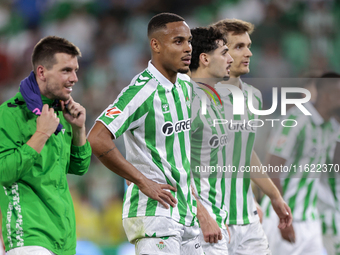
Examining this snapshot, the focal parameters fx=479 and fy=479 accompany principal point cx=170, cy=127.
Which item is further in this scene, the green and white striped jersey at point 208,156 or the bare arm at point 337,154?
the bare arm at point 337,154

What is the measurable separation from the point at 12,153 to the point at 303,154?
2959 millimetres

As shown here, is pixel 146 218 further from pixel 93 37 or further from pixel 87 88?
pixel 93 37

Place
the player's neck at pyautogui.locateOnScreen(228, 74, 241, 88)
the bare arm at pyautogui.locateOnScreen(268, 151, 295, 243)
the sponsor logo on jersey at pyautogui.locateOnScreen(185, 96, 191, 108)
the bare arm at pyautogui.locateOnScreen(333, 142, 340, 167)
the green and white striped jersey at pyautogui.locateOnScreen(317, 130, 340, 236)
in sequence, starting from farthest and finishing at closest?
the green and white striped jersey at pyautogui.locateOnScreen(317, 130, 340, 236)
the bare arm at pyautogui.locateOnScreen(333, 142, 340, 167)
the bare arm at pyautogui.locateOnScreen(268, 151, 295, 243)
the player's neck at pyautogui.locateOnScreen(228, 74, 241, 88)
the sponsor logo on jersey at pyautogui.locateOnScreen(185, 96, 191, 108)

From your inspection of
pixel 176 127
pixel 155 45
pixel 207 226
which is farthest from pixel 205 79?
pixel 207 226

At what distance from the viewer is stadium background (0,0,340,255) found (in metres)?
7.93

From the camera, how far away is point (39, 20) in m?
8.24

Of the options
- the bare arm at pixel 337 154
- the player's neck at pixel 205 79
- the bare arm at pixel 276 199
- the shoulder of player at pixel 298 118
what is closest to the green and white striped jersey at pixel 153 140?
the player's neck at pixel 205 79

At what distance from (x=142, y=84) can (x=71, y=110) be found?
0.49 meters

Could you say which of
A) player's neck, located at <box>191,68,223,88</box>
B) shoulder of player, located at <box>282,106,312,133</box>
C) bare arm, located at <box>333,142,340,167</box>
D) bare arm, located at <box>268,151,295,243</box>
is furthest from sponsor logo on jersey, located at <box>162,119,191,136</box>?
bare arm, located at <box>333,142,340,167</box>

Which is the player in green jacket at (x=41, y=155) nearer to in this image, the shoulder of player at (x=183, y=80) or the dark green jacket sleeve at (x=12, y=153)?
the dark green jacket sleeve at (x=12, y=153)

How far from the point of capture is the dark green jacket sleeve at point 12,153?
250 cm

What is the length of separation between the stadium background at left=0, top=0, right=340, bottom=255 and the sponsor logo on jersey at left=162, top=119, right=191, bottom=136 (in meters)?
4.19

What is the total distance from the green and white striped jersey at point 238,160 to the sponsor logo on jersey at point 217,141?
94 mm

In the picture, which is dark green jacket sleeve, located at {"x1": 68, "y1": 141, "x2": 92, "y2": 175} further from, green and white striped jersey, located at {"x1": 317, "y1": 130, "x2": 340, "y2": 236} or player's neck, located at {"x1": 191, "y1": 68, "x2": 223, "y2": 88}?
green and white striped jersey, located at {"x1": 317, "y1": 130, "x2": 340, "y2": 236}
